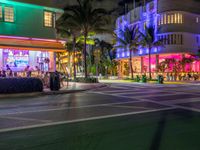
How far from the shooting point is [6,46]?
20656mm

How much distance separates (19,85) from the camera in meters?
18.2

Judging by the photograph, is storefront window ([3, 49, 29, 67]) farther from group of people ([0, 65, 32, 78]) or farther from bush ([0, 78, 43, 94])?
bush ([0, 78, 43, 94])

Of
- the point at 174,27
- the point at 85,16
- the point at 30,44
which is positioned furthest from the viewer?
the point at 174,27

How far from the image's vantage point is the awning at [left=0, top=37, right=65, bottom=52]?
2097cm

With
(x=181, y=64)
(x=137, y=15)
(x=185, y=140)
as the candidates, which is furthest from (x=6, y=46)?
(x=137, y=15)

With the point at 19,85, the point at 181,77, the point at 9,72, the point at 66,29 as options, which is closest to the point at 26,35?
the point at 9,72

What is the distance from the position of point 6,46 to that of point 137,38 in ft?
90.2

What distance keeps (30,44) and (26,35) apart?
1.06 m

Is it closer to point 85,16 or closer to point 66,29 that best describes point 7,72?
point 85,16

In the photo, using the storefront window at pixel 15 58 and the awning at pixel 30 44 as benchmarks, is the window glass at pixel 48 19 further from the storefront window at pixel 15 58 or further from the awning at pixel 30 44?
the storefront window at pixel 15 58

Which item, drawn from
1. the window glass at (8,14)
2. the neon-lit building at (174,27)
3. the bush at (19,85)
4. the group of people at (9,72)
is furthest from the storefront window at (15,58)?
the neon-lit building at (174,27)

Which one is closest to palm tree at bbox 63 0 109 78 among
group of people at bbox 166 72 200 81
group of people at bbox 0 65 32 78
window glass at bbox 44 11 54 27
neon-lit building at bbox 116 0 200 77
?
window glass at bbox 44 11 54 27

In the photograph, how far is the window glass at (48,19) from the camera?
2412cm

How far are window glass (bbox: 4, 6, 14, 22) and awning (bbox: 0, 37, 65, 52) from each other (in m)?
1.63
